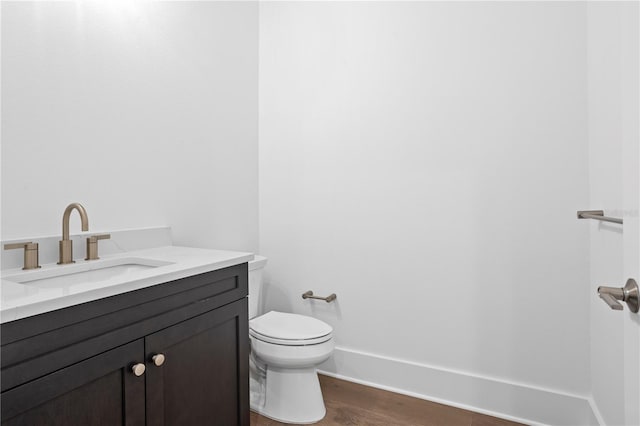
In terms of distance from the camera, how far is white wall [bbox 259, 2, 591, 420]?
68.6 inches

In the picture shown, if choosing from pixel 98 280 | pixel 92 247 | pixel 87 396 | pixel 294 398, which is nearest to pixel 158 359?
pixel 87 396

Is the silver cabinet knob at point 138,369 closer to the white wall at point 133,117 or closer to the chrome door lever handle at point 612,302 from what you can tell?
the white wall at point 133,117

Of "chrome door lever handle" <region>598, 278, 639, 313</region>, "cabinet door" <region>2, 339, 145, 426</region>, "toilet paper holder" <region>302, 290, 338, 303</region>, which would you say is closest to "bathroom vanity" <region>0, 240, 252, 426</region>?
"cabinet door" <region>2, 339, 145, 426</region>

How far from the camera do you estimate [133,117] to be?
1696 millimetres

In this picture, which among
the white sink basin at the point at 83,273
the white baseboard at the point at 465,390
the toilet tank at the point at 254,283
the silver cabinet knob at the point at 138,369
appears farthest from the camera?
the toilet tank at the point at 254,283

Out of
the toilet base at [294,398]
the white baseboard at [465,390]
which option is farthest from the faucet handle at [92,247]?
the white baseboard at [465,390]

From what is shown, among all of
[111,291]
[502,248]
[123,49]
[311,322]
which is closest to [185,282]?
[111,291]

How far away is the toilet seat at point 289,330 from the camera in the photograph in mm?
1753

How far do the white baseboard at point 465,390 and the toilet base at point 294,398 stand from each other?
0.42 meters

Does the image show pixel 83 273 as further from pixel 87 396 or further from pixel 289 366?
pixel 289 366

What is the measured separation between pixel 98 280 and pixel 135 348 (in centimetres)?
37

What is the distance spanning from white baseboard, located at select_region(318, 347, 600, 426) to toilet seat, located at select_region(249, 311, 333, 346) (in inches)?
18.4

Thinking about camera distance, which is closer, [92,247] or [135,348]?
[135,348]

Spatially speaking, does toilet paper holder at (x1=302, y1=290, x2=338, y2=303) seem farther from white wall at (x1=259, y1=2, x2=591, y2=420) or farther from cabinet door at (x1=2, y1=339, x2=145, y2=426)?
cabinet door at (x1=2, y1=339, x2=145, y2=426)
